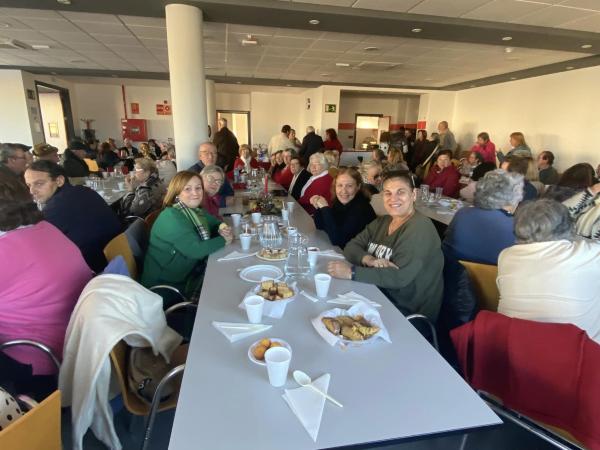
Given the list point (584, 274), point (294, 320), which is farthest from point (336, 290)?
point (584, 274)

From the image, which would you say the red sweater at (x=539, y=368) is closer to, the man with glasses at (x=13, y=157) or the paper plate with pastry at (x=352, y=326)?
the paper plate with pastry at (x=352, y=326)

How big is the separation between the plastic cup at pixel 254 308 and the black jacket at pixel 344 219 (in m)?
1.22

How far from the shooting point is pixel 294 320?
1431mm

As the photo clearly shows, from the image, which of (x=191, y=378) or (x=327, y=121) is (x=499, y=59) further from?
(x=191, y=378)

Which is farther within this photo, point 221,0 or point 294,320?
point 221,0

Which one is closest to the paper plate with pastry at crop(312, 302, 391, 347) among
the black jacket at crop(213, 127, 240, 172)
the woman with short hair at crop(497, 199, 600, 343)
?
the woman with short hair at crop(497, 199, 600, 343)

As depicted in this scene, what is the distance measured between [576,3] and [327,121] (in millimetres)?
7577

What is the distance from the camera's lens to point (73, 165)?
5.79 metres

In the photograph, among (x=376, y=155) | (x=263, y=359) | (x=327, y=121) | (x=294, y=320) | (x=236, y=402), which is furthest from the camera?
(x=327, y=121)

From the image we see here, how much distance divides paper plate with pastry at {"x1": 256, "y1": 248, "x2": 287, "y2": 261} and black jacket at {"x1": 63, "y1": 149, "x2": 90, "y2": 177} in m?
5.06

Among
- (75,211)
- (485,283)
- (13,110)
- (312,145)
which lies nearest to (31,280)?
(75,211)

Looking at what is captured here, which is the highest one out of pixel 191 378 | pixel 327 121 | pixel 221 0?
pixel 221 0

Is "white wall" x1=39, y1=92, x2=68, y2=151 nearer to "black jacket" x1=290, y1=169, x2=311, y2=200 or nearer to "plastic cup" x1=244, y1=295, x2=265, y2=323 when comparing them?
"black jacket" x1=290, y1=169, x2=311, y2=200

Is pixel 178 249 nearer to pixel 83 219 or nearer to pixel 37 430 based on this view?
pixel 83 219
